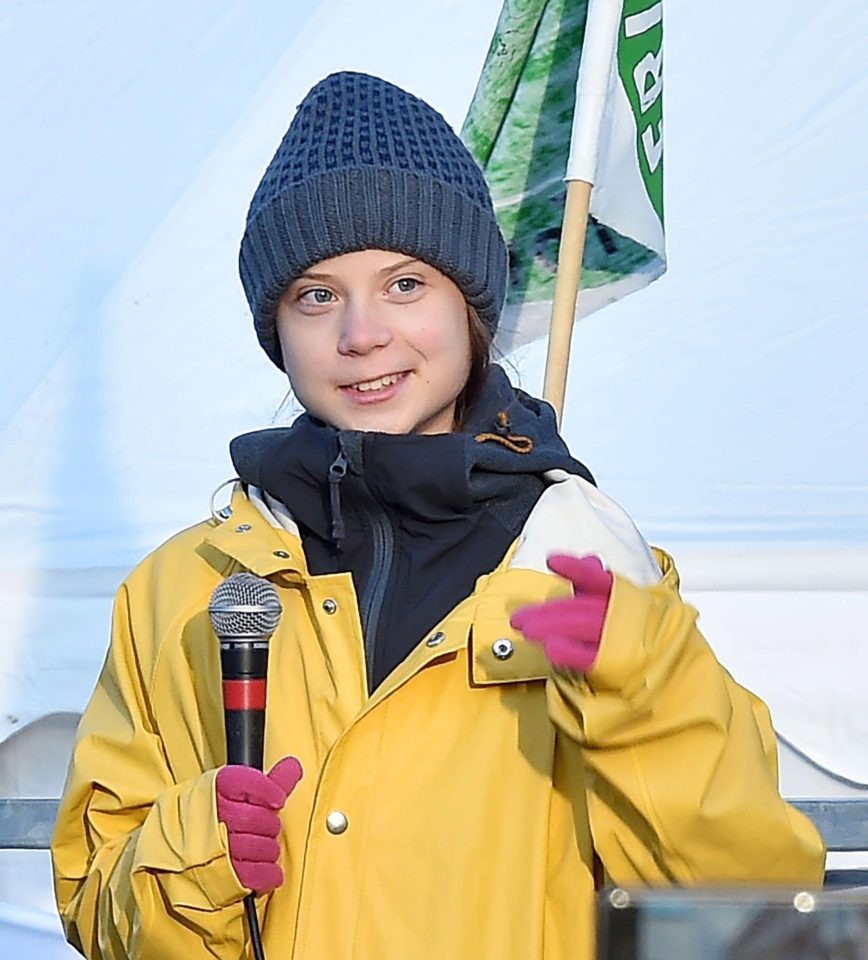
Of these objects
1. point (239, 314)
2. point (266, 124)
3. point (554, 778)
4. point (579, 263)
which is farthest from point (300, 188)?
point (266, 124)

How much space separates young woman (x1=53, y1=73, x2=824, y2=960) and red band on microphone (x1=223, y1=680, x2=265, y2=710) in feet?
0.14

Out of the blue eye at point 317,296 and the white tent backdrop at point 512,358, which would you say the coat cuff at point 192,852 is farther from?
the white tent backdrop at point 512,358

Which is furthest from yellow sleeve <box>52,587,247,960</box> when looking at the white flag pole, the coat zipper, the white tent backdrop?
the white tent backdrop

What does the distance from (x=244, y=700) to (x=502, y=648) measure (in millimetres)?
174

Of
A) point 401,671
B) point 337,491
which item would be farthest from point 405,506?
point 401,671

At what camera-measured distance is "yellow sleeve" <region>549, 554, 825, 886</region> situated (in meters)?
1.01

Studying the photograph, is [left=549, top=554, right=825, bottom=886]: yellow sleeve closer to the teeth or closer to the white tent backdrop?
the teeth

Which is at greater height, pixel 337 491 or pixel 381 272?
pixel 381 272

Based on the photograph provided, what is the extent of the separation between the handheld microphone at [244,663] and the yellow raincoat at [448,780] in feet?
0.11

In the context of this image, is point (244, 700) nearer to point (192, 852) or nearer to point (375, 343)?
point (192, 852)

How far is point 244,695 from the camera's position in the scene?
3.63 feet

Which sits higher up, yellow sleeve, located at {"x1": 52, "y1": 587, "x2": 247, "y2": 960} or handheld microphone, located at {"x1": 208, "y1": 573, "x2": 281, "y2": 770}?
handheld microphone, located at {"x1": 208, "y1": 573, "x2": 281, "y2": 770}

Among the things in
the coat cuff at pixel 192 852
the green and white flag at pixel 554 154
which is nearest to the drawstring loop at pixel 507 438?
the coat cuff at pixel 192 852

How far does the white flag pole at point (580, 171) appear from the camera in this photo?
6.79 feet
